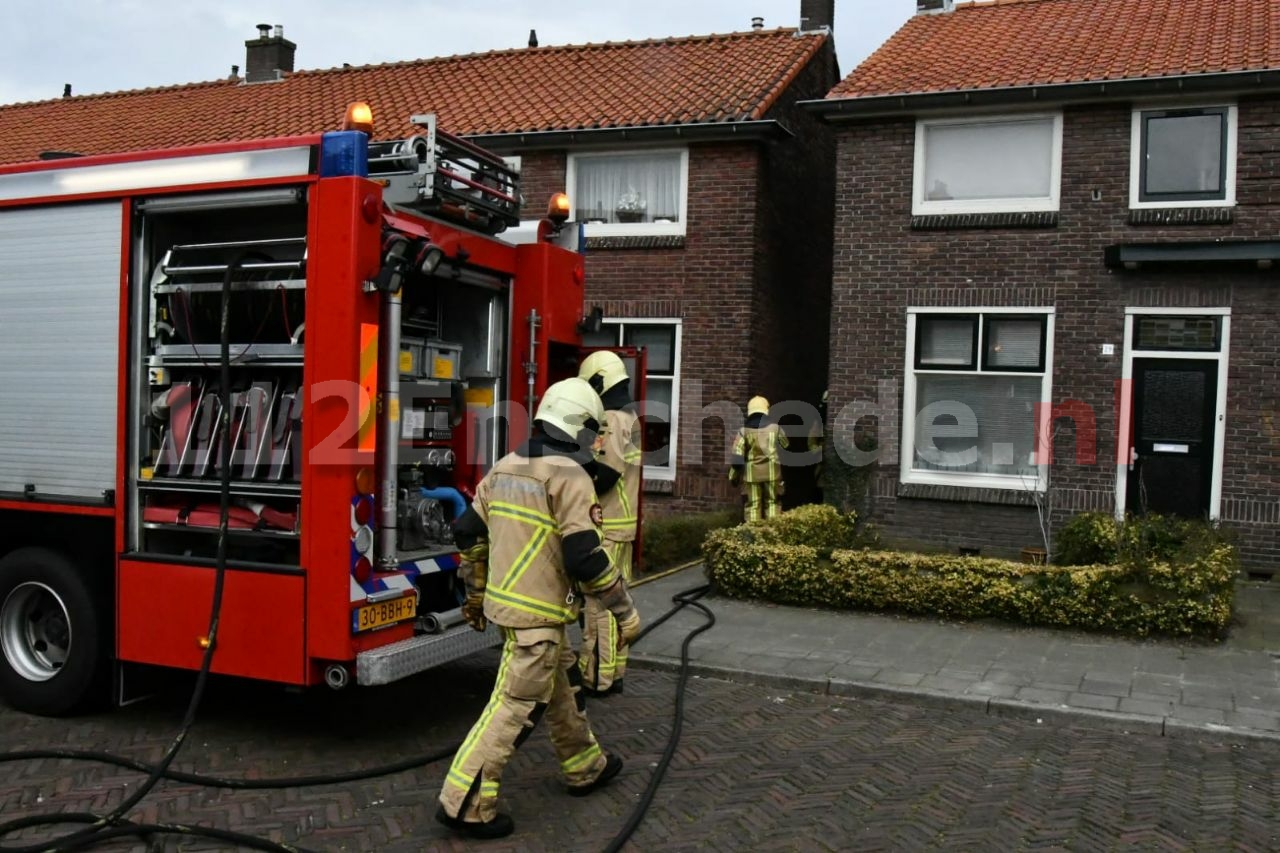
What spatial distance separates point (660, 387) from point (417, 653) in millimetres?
8982

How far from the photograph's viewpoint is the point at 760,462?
1212cm

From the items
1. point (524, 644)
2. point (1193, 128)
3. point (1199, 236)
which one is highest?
point (1193, 128)

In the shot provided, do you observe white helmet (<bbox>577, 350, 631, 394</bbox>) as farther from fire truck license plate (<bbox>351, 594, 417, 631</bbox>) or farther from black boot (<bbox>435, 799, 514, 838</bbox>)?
black boot (<bbox>435, 799, 514, 838</bbox>)

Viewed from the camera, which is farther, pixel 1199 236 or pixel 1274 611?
pixel 1199 236

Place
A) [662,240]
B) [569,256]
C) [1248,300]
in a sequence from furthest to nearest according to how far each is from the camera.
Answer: [662,240]
[1248,300]
[569,256]

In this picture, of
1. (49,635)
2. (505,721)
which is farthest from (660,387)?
(505,721)

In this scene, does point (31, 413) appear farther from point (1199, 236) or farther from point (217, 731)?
point (1199, 236)

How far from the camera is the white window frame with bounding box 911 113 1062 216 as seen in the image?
39.5 ft

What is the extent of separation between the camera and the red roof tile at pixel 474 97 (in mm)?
14625

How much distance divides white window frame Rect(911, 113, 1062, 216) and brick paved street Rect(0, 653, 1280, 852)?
7.32 meters

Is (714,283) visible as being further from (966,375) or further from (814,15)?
(814,15)

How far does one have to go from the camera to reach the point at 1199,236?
11.4 m

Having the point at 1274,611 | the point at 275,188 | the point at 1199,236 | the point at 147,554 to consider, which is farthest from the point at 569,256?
the point at 1199,236

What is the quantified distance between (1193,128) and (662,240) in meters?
6.08
